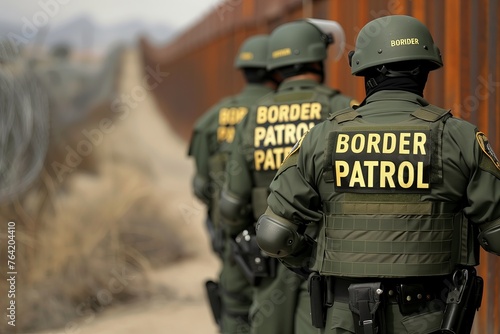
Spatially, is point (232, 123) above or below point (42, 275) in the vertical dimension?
above

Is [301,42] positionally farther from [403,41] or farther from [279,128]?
[403,41]

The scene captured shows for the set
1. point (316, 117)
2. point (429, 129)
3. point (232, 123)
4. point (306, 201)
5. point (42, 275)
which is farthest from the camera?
point (42, 275)

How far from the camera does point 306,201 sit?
322cm

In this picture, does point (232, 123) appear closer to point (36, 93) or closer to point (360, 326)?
point (360, 326)

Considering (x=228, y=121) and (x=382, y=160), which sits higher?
(x=382, y=160)

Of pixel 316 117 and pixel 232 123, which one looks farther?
pixel 232 123

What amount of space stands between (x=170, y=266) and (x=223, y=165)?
4.55 m

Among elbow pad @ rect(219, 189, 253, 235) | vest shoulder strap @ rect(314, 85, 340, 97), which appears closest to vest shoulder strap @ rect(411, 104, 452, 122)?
vest shoulder strap @ rect(314, 85, 340, 97)

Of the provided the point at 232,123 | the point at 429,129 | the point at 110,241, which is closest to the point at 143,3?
the point at 110,241

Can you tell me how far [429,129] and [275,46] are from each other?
1.85 metres

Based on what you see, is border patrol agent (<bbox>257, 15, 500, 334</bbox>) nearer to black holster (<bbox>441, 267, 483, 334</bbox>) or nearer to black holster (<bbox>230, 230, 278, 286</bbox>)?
black holster (<bbox>441, 267, 483, 334</bbox>)

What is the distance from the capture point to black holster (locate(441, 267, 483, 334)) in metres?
2.98

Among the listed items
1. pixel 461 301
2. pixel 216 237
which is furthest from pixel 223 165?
pixel 461 301

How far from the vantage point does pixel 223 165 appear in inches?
231
